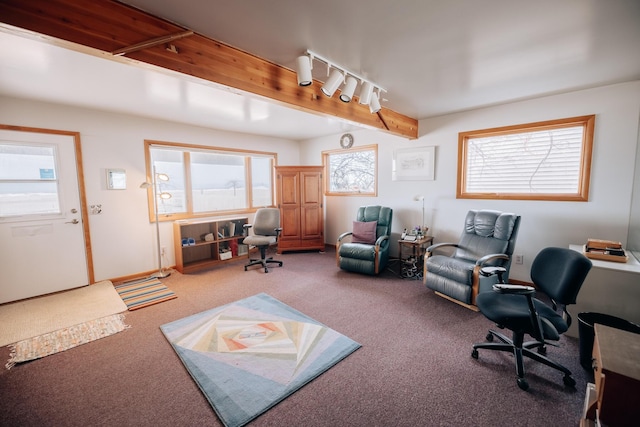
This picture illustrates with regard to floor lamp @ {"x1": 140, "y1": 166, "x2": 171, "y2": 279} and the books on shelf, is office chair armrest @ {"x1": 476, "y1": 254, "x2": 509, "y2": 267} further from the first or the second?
floor lamp @ {"x1": 140, "y1": 166, "x2": 171, "y2": 279}

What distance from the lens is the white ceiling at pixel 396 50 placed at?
61.3 inches

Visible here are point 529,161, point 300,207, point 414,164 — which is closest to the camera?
point 529,161

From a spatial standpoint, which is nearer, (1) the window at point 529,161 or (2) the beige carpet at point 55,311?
(2) the beige carpet at point 55,311

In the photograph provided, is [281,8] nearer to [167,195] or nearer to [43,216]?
[167,195]

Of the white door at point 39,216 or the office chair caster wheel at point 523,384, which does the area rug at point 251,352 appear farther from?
the white door at point 39,216

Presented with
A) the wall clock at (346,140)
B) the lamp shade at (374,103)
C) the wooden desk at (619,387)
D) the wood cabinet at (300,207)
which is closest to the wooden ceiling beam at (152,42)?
the lamp shade at (374,103)

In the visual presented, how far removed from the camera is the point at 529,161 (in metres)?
3.39

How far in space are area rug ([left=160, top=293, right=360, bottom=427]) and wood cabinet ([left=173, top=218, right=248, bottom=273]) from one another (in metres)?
1.79

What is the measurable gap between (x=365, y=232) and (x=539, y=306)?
255 cm

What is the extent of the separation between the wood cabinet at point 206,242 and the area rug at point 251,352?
5.86 ft

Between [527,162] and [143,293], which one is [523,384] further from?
[143,293]

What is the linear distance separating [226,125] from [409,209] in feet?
11.2

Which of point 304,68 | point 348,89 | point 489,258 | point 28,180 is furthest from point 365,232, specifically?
point 28,180

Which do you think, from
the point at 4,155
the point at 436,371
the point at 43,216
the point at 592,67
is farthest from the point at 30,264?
the point at 592,67
